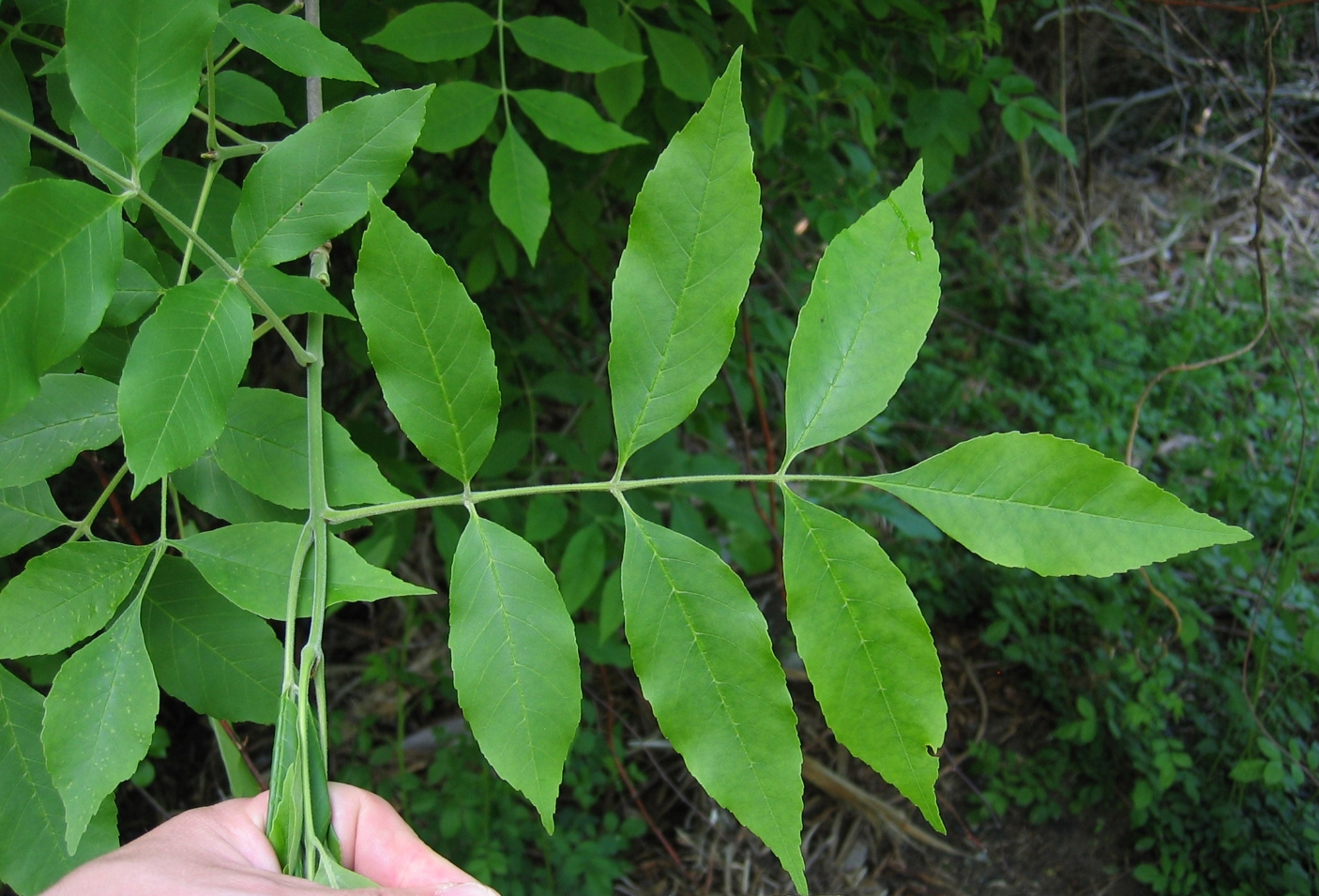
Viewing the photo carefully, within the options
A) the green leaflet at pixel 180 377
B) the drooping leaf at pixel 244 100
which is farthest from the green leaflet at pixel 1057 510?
the drooping leaf at pixel 244 100

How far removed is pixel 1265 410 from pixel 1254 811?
1614 mm

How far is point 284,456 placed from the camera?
0.81 metres

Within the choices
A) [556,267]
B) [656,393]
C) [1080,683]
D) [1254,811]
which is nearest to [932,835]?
[1080,683]

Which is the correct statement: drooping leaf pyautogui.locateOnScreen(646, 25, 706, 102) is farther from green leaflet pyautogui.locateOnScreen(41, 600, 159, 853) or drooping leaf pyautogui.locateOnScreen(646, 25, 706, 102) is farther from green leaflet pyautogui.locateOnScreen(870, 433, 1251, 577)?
green leaflet pyautogui.locateOnScreen(41, 600, 159, 853)

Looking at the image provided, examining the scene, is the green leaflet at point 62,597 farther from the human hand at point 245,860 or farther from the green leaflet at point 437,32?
the green leaflet at point 437,32

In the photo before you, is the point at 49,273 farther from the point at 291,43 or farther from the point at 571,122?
the point at 571,122

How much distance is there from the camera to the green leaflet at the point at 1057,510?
688 mm

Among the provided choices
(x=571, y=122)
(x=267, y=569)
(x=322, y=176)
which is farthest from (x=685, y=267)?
(x=571, y=122)

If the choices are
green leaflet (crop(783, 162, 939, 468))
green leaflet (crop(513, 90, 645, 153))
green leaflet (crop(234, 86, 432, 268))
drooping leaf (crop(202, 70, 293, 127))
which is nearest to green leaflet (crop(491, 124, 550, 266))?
green leaflet (crop(513, 90, 645, 153))

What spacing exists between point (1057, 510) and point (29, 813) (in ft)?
2.89

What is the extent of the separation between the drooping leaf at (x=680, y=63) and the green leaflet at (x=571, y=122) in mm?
280

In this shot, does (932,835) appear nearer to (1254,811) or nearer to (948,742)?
(948,742)

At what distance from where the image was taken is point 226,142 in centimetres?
155

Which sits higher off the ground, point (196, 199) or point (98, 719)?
point (196, 199)
